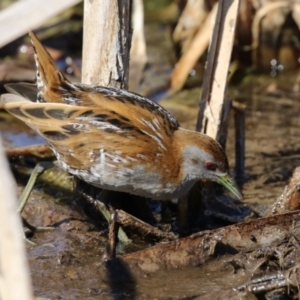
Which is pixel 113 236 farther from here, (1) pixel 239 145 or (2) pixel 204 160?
(1) pixel 239 145

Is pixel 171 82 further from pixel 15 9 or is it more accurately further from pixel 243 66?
pixel 15 9

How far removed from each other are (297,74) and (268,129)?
1322 millimetres

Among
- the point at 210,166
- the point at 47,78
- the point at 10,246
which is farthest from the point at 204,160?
the point at 10,246

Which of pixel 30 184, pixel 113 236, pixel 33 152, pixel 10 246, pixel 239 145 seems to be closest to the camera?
pixel 10 246

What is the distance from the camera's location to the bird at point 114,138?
4402 millimetres

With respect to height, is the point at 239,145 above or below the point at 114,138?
above

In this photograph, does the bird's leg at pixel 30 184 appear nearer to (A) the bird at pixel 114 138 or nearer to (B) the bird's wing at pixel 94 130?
(A) the bird at pixel 114 138

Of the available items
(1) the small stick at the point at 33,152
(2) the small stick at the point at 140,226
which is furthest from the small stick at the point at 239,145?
(1) the small stick at the point at 33,152

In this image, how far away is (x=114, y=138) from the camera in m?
4.41

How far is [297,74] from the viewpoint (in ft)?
25.2

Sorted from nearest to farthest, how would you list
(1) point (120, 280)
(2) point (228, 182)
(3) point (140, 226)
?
(1) point (120, 280)
(3) point (140, 226)
(2) point (228, 182)

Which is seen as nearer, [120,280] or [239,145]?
[120,280]

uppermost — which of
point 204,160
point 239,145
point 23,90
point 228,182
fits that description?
point 23,90

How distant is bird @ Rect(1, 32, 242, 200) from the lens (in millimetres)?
4402
